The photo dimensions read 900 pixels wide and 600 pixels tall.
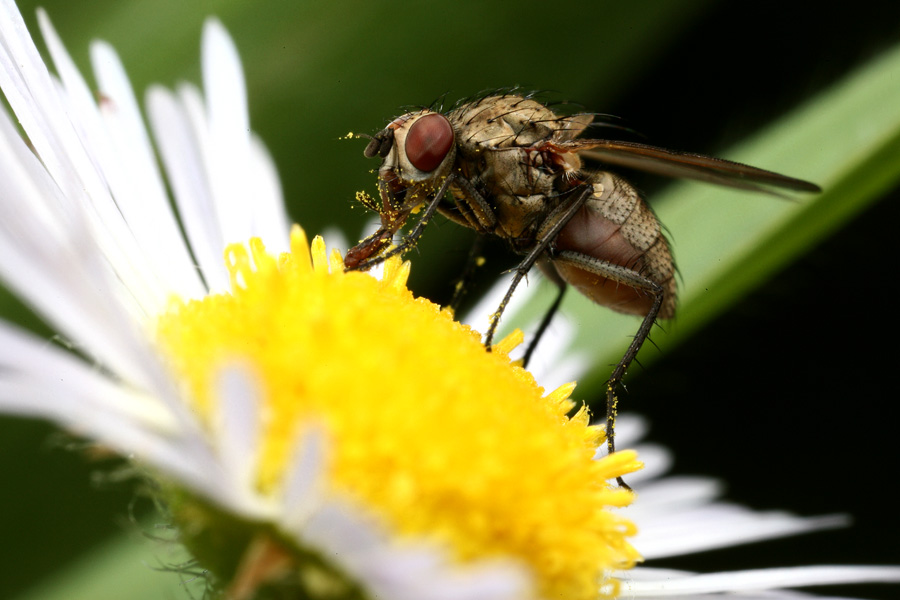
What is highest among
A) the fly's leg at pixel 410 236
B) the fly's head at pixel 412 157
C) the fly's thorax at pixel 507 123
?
the fly's thorax at pixel 507 123

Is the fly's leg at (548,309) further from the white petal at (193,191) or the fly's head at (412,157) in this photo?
Answer: the white petal at (193,191)

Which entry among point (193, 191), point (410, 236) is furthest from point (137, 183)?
point (410, 236)

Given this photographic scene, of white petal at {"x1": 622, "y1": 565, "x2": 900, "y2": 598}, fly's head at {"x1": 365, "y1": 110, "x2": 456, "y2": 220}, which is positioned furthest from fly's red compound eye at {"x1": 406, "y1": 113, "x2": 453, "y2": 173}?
white petal at {"x1": 622, "y1": 565, "x2": 900, "y2": 598}

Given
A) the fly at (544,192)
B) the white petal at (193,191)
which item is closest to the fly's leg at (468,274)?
the fly at (544,192)

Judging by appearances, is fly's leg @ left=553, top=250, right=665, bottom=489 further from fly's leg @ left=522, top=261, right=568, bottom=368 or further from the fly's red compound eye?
the fly's red compound eye

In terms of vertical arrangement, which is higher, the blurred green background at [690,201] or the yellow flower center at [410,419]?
the blurred green background at [690,201]

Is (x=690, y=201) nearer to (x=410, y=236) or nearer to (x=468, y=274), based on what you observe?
(x=468, y=274)

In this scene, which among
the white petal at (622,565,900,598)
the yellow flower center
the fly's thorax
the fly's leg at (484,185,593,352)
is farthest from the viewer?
the fly's thorax
